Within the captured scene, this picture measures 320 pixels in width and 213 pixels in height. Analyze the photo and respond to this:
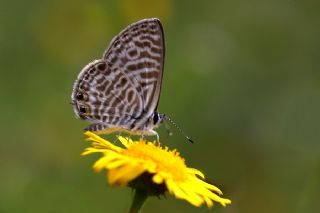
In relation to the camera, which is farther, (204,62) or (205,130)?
(204,62)

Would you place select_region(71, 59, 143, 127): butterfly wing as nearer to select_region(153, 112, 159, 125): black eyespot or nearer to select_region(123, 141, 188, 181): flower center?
select_region(153, 112, 159, 125): black eyespot

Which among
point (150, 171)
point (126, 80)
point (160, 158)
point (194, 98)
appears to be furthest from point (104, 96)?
point (194, 98)

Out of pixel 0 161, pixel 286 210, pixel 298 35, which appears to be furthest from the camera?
pixel 298 35

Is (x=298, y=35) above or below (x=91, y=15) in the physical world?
above

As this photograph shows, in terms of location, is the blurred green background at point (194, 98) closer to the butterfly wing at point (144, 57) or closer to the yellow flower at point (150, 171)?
the butterfly wing at point (144, 57)

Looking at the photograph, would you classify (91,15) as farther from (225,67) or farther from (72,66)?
(225,67)

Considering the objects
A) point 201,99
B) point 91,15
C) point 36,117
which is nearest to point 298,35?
point 201,99
